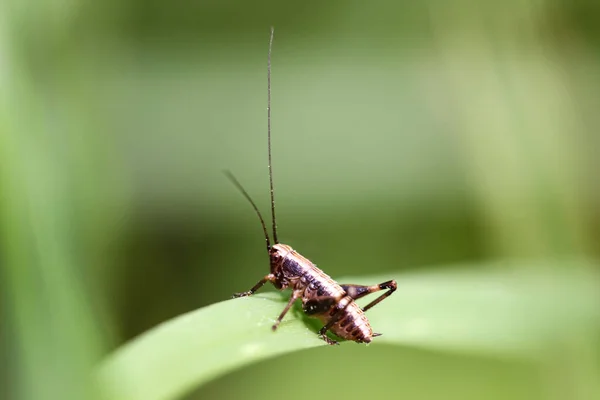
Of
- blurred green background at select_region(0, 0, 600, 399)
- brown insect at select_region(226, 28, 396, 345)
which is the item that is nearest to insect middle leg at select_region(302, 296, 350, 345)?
brown insect at select_region(226, 28, 396, 345)

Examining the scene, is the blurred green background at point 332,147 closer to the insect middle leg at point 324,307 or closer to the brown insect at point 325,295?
the brown insect at point 325,295

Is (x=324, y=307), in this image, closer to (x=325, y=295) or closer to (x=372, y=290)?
(x=325, y=295)

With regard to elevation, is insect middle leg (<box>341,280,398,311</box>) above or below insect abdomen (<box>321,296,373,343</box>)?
above

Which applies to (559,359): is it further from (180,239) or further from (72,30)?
(72,30)

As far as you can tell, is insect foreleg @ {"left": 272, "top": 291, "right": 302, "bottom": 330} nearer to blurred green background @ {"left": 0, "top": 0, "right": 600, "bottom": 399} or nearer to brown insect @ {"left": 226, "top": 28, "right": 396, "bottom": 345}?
brown insect @ {"left": 226, "top": 28, "right": 396, "bottom": 345}

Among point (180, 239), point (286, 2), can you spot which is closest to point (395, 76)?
point (286, 2)

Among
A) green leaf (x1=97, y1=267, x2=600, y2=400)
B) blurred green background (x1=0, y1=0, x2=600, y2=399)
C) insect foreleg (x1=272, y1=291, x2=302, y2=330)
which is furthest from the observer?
blurred green background (x1=0, y1=0, x2=600, y2=399)

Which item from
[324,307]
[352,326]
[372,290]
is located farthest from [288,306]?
[372,290]
